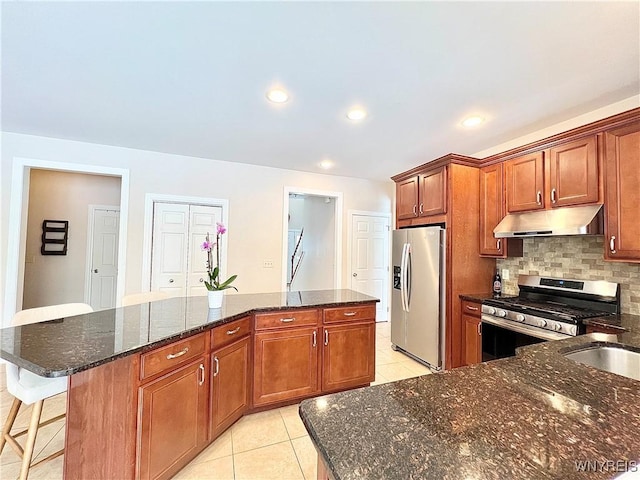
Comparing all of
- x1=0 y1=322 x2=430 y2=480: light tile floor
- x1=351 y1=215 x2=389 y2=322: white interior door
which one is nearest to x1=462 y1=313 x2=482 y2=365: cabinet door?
x1=0 y1=322 x2=430 y2=480: light tile floor

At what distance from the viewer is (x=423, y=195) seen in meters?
3.46

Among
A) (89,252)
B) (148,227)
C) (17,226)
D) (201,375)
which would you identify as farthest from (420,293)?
(89,252)

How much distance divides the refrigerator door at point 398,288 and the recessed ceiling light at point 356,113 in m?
1.55

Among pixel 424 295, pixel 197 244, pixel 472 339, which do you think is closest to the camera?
pixel 472 339

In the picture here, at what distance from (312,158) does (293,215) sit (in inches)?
137

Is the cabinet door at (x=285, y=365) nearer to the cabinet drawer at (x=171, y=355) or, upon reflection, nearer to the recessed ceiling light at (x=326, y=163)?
the cabinet drawer at (x=171, y=355)

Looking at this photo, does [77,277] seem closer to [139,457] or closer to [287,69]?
[139,457]

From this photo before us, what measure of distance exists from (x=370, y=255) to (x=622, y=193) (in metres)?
3.29

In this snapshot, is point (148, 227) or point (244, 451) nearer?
point (244, 451)

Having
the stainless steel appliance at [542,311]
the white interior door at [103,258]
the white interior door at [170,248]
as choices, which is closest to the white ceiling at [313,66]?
the white interior door at [170,248]

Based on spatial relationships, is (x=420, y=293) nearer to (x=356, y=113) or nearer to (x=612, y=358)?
(x=612, y=358)

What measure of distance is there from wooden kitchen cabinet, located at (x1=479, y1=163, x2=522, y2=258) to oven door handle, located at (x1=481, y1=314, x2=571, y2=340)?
71cm

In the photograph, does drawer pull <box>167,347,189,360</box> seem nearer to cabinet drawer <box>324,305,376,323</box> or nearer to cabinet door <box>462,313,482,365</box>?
cabinet drawer <box>324,305,376,323</box>

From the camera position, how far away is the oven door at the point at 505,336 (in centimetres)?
231
